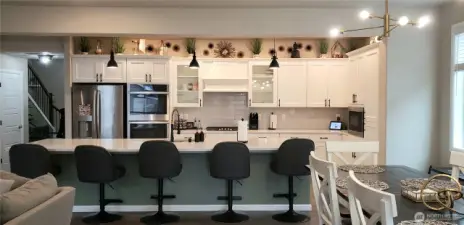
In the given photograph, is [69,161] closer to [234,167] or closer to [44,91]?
[234,167]

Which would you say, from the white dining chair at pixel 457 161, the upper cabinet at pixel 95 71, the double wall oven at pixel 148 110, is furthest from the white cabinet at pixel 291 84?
the white dining chair at pixel 457 161

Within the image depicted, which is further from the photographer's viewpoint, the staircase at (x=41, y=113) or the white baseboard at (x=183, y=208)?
the staircase at (x=41, y=113)

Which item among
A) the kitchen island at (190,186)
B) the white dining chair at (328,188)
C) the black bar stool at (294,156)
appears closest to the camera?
the white dining chair at (328,188)

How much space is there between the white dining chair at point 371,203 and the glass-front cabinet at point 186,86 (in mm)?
5685

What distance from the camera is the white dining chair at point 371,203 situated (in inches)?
64.2

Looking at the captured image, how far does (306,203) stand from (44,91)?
8.10 meters

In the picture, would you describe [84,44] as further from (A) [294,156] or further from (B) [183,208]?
(A) [294,156]

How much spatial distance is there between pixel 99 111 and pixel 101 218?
263 cm

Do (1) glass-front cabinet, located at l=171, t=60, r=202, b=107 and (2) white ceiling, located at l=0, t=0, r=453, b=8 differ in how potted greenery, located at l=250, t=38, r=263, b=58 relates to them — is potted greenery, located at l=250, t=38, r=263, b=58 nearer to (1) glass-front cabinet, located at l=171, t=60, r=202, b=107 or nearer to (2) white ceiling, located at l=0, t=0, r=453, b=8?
(1) glass-front cabinet, located at l=171, t=60, r=202, b=107

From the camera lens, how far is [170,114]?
23.7 ft

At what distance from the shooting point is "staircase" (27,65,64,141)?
9.76 m

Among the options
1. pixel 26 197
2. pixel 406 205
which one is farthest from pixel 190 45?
pixel 406 205

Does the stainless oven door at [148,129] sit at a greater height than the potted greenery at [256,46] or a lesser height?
lesser

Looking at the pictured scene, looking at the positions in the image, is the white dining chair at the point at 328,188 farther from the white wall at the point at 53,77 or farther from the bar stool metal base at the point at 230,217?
the white wall at the point at 53,77
